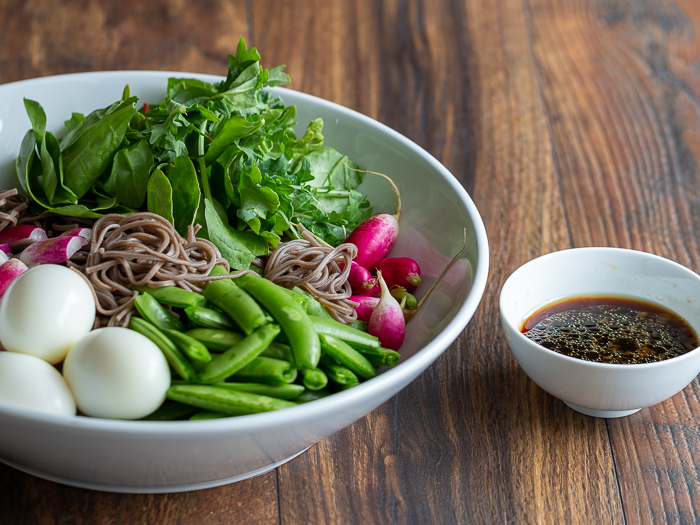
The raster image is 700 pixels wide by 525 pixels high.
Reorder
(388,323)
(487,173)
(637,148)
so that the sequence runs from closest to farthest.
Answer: (388,323)
(487,173)
(637,148)

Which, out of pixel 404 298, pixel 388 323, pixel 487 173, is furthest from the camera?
pixel 487 173

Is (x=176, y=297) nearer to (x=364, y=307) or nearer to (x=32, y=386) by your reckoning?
(x=32, y=386)

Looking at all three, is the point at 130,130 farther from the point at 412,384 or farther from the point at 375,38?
the point at 375,38

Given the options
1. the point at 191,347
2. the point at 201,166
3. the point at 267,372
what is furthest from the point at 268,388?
the point at 201,166

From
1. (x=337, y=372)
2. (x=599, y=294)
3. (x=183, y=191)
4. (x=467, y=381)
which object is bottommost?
(x=467, y=381)

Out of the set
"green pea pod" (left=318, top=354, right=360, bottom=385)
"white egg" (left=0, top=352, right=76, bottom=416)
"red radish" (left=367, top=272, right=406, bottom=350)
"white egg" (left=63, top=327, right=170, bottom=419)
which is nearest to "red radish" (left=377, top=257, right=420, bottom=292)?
"red radish" (left=367, top=272, right=406, bottom=350)

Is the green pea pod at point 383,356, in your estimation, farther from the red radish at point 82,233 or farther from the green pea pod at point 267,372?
the red radish at point 82,233
